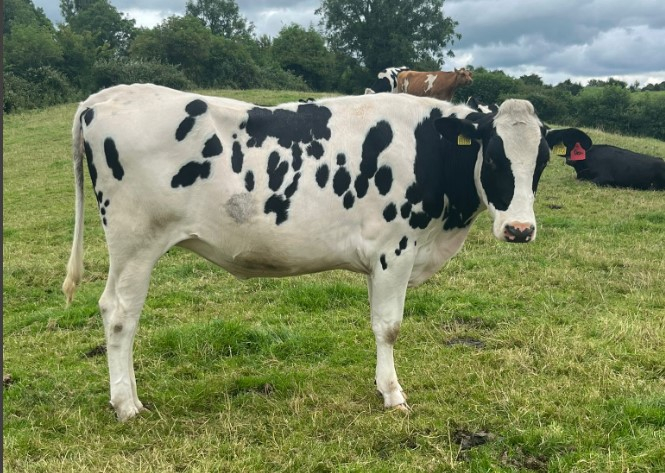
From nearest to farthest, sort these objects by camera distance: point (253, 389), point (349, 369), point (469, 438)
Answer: point (469, 438)
point (253, 389)
point (349, 369)

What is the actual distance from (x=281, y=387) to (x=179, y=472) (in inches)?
49.9

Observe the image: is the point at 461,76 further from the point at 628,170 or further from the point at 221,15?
the point at 221,15

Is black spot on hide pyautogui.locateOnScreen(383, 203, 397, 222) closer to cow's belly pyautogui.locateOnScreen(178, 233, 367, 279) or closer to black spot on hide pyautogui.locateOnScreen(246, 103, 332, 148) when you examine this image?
cow's belly pyautogui.locateOnScreen(178, 233, 367, 279)

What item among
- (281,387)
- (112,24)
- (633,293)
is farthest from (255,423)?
(112,24)

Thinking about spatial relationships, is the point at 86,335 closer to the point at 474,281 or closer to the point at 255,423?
the point at 255,423

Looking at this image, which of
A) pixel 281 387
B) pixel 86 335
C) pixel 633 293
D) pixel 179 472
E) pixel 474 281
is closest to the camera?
pixel 179 472

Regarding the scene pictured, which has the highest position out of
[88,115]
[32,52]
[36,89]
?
[32,52]

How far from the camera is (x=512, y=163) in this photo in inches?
163

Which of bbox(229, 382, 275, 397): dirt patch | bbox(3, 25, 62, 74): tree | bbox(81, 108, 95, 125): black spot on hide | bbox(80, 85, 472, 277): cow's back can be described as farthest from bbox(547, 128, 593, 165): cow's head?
bbox(3, 25, 62, 74): tree

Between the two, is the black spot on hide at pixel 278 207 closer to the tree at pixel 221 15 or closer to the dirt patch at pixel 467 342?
the dirt patch at pixel 467 342

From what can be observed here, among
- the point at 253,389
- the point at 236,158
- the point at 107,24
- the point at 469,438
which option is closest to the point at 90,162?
the point at 236,158

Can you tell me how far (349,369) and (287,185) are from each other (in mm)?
1756

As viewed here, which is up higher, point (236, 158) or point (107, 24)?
point (107, 24)

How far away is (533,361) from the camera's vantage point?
4.94 metres
